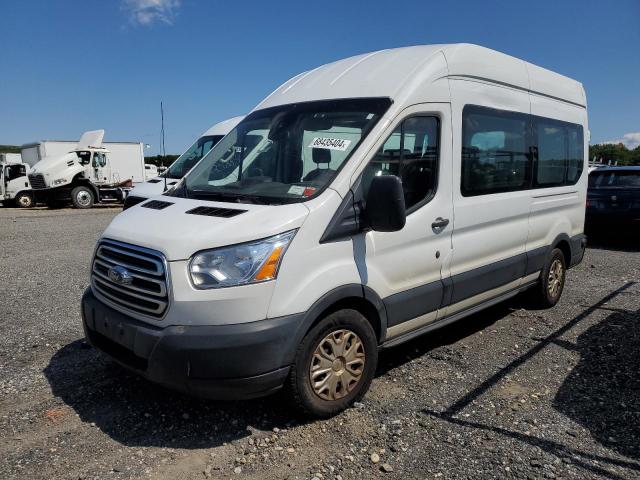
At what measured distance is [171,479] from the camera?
9.09 ft

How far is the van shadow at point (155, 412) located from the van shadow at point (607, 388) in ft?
6.31

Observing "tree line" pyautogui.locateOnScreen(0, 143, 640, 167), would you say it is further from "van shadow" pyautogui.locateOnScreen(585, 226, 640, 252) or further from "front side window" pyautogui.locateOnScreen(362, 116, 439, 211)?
"front side window" pyautogui.locateOnScreen(362, 116, 439, 211)

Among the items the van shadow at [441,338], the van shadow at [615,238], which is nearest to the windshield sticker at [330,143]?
the van shadow at [441,338]

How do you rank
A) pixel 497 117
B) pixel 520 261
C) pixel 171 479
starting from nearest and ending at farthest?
pixel 171 479 → pixel 497 117 → pixel 520 261

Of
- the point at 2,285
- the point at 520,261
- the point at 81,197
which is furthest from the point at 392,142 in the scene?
the point at 81,197

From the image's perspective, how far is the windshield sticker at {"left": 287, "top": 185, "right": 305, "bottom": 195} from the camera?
3264 millimetres

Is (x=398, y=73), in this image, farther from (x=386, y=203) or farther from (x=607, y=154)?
(x=607, y=154)

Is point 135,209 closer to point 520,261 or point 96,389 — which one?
point 96,389

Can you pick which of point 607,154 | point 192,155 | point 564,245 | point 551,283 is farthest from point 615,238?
point 607,154

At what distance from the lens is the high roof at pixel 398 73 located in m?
3.70

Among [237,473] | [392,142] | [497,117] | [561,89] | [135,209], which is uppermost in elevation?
[561,89]

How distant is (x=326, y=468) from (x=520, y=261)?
3.09m

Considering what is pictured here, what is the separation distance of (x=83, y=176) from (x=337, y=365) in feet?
68.6

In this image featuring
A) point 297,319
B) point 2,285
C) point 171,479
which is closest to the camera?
point 171,479
